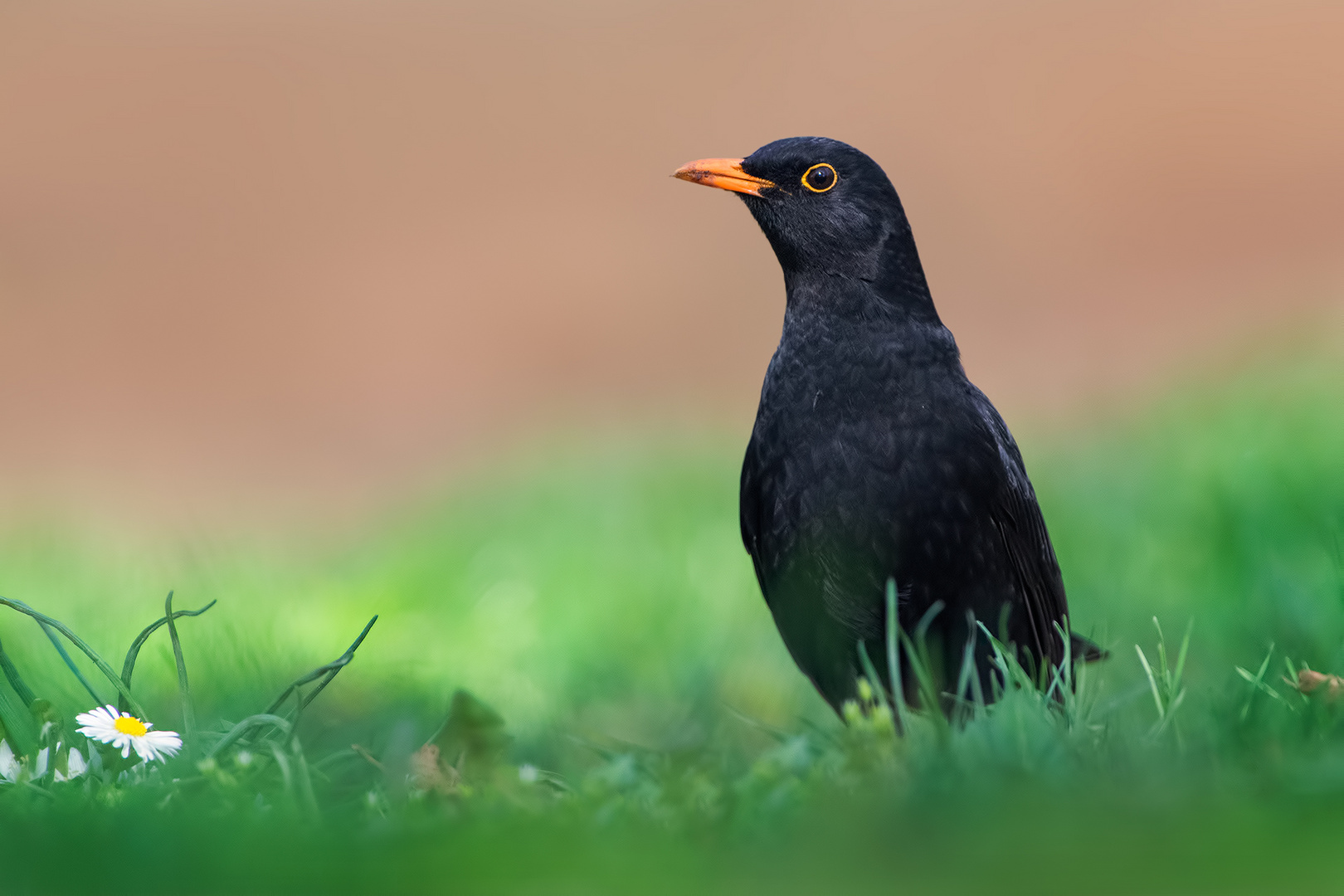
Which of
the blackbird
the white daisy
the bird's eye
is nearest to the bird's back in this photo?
the blackbird

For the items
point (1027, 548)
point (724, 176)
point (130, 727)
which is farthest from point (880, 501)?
point (130, 727)

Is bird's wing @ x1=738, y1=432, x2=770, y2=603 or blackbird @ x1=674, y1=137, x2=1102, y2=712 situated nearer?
blackbird @ x1=674, y1=137, x2=1102, y2=712

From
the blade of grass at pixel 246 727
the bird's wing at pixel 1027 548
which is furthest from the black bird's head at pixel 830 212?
the blade of grass at pixel 246 727

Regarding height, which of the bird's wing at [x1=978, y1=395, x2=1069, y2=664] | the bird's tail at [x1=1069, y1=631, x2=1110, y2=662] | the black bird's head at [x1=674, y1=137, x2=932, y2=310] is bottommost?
the bird's tail at [x1=1069, y1=631, x2=1110, y2=662]

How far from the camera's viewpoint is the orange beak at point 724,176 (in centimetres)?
416

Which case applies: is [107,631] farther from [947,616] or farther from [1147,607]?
[1147,607]

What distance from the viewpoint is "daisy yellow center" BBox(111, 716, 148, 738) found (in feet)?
8.38

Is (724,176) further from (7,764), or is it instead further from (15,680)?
(7,764)

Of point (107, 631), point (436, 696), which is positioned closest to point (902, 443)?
point (436, 696)

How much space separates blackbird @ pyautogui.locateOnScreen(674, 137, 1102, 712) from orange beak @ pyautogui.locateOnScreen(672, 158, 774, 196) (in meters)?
0.17

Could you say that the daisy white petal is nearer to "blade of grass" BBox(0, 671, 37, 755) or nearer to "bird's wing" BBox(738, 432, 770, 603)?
"blade of grass" BBox(0, 671, 37, 755)

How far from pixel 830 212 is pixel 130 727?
8.09 ft

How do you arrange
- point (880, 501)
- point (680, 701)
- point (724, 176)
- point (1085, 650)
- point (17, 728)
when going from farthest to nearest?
point (680, 701) < point (724, 176) < point (1085, 650) < point (880, 501) < point (17, 728)

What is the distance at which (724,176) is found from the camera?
166 inches
